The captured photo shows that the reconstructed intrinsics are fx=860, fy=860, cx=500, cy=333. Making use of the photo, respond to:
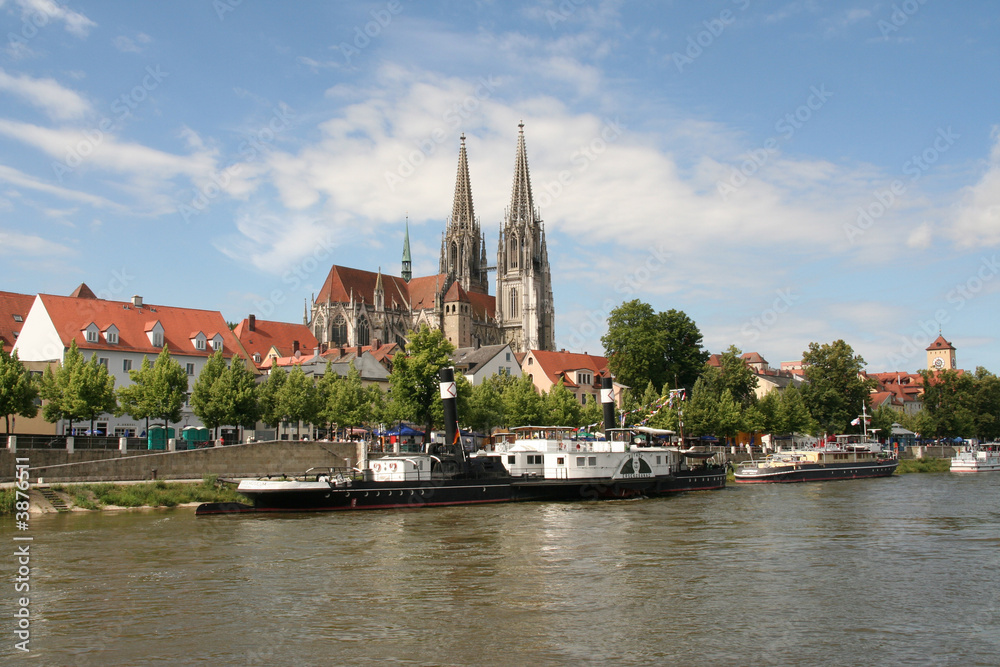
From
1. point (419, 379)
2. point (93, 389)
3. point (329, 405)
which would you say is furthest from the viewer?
point (329, 405)

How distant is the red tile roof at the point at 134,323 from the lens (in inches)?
2271

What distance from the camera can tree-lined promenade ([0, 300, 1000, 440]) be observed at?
49.7m

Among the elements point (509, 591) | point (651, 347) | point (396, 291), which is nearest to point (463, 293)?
point (396, 291)

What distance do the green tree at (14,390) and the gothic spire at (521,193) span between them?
121846mm

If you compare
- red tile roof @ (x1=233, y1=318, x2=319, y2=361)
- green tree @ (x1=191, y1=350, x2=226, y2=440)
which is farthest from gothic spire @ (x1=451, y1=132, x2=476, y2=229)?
green tree @ (x1=191, y1=350, x2=226, y2=440)

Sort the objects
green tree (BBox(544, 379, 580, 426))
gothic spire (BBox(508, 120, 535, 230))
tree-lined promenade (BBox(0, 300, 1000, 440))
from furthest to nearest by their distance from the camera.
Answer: gothic spire (BBox(508, 120, 535, 230)) < green tree (BBox(544, 379, 580, 426)) < tree-lined promenade (BBox(0, 300, 1000, 440))

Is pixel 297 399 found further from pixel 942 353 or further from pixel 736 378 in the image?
pixel 942 353

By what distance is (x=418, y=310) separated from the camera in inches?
5723

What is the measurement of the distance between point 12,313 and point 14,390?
71.6 feet

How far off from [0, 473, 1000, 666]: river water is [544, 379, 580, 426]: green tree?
107ft

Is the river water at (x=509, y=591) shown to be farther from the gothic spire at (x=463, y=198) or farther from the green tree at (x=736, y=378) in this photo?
the gothic spire at (x=463, y=198)

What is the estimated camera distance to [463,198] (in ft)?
563

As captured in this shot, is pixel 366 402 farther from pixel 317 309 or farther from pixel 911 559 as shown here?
pixel 317 309

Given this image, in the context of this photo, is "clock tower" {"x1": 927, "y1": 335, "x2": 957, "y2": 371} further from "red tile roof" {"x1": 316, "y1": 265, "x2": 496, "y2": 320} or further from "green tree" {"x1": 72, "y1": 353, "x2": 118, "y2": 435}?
"green tree" {"x1": 72, "y1": 353, "x2": 118, "y2": 435}
